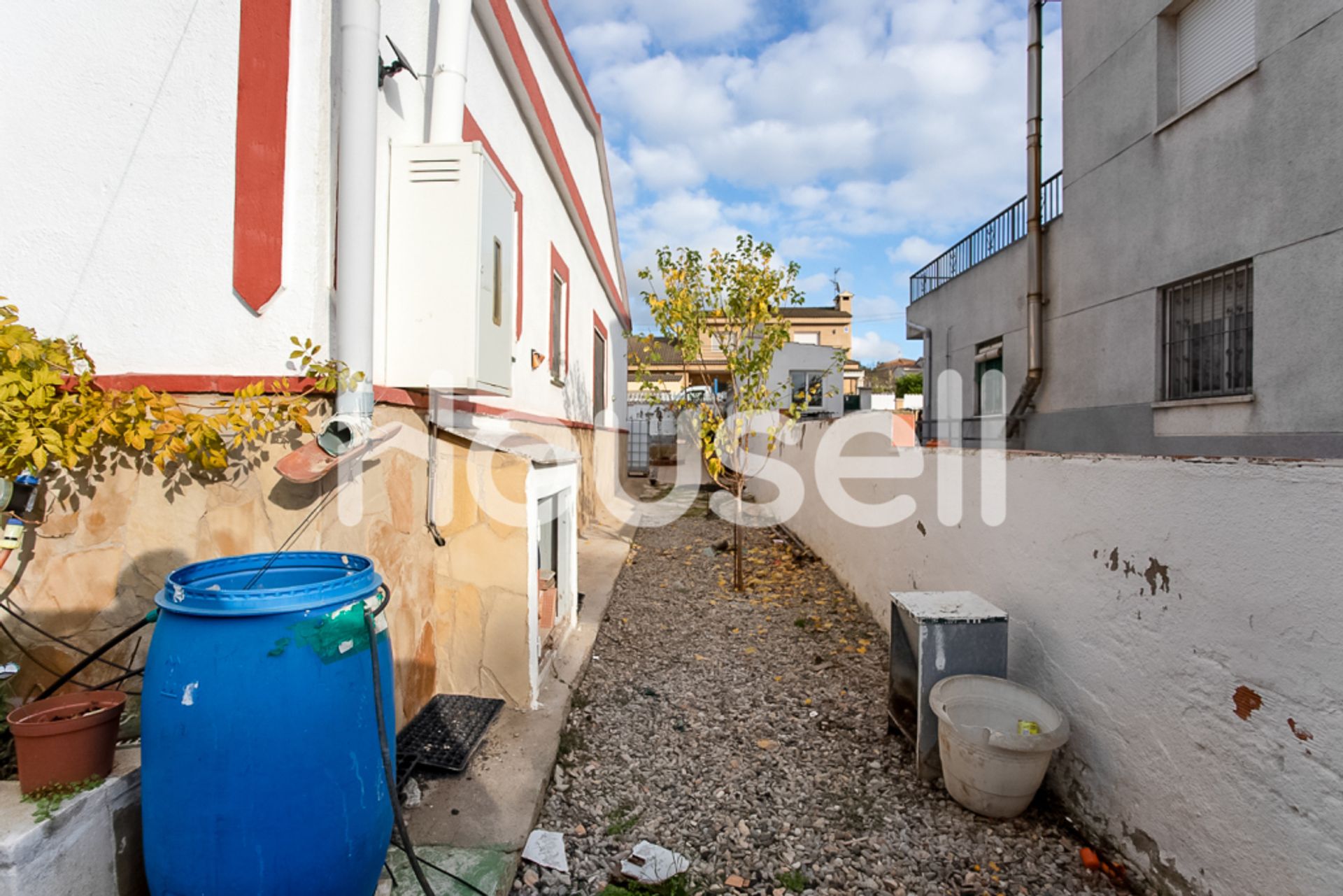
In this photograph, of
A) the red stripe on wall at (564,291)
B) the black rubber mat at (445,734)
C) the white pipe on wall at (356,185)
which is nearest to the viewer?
the white pipe on wall at (356,185)

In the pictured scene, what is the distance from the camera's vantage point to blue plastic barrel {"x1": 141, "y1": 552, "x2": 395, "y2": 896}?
1.70 meters

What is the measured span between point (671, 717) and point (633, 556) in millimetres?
4276

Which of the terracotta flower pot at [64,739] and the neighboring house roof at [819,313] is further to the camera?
the neighboring house roof at [819,313]

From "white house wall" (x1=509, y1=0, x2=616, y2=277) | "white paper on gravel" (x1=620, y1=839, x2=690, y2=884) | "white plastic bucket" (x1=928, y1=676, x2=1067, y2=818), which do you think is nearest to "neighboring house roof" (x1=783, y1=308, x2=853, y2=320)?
"white house wall" (x1=509, y1=0, x2=616, y2=277)

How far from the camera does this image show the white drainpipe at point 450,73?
329 centimetres

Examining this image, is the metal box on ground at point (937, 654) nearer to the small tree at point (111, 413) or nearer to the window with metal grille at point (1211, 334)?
the small tree at point (111, 413)

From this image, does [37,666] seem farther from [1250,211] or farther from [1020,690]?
[1250,211]

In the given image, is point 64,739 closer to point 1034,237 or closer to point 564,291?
point 564,291

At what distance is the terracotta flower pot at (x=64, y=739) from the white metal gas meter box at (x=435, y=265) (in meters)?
1.54

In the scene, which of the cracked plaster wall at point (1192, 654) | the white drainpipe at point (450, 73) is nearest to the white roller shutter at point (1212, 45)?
the cracked plaster wall at point (1192, 654)

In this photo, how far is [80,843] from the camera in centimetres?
176

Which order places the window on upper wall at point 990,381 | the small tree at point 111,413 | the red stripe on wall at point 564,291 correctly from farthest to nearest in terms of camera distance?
the window on upper wall at point 990,381 → the red stripe on wall at point 564,291 → the small tree at point 111,413

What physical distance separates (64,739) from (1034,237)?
1029cm

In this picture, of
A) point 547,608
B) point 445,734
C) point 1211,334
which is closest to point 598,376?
point 547,608
